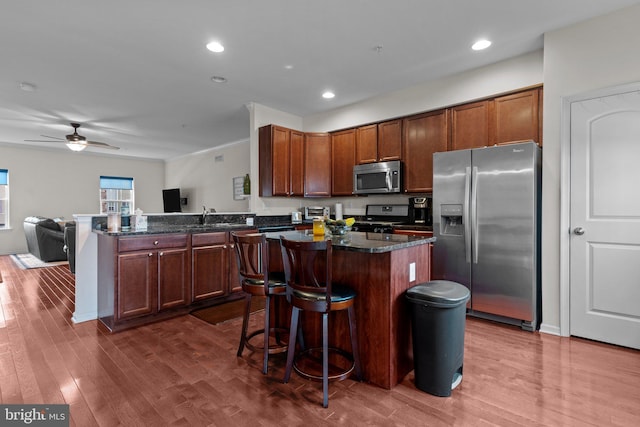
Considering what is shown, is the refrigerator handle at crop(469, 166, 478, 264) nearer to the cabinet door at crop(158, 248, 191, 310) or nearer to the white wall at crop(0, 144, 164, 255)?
the cabinet door at crop(158, 248, 191, 310)

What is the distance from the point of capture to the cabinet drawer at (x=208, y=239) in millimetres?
Answer: 3568

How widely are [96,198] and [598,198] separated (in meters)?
10.5

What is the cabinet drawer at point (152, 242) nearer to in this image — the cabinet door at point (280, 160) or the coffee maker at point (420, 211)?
the cabinet door at point (280, 160)

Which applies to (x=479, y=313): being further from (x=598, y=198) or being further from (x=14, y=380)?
(x=14, y=380)

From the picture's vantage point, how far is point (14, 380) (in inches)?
81.7

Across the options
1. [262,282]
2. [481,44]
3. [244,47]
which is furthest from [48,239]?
[481,44]

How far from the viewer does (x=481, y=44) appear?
3121 mm

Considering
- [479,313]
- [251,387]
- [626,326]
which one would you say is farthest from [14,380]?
[626,326]

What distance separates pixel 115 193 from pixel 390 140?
8442mm

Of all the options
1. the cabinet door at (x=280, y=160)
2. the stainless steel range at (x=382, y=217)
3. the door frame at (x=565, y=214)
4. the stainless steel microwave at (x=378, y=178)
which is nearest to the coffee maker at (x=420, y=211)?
the stainless steel range at (x=382, y=217)

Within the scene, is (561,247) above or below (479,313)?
above

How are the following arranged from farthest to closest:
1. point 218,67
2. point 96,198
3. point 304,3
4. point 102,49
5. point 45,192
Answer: point 96,198 → point 45,192 → point 218,67 → point 102,49 → point 304,3

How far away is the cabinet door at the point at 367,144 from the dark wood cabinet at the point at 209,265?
2292 mm

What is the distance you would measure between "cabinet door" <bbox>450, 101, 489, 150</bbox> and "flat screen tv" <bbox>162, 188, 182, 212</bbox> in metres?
7.68
